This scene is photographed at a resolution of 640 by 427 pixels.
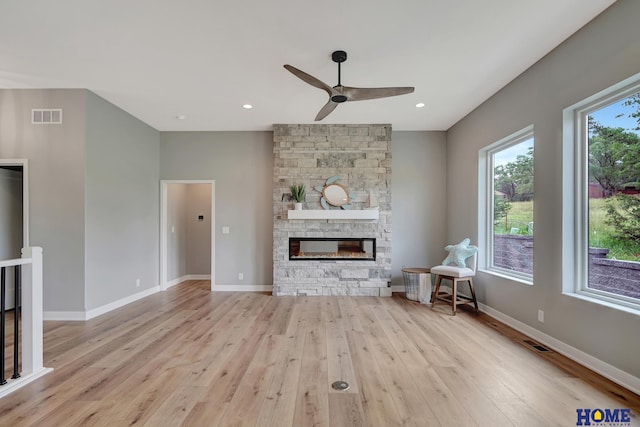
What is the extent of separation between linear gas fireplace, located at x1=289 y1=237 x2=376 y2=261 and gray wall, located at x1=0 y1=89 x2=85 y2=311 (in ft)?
9.51

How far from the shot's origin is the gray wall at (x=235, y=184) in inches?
203

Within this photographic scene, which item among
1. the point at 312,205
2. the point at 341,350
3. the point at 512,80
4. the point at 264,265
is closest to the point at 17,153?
the point at 264,265

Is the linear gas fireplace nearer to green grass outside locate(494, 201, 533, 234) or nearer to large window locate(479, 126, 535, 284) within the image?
large window locate(479, 126, 535, 284)

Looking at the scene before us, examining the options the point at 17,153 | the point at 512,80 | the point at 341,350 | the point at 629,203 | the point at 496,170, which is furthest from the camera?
the point at 496,170

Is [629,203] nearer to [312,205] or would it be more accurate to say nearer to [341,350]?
[341,350]

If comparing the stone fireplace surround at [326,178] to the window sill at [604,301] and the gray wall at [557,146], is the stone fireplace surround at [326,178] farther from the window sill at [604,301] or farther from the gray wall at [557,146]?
the window sill at [604,301]

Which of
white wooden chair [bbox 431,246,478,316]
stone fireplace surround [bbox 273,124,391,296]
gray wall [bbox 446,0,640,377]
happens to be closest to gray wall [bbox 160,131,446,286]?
stone fireplace surround [bbox 273,124,391,296]

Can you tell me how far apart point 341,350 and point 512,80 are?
3.52 m

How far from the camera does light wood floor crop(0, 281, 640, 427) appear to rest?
1.80 m

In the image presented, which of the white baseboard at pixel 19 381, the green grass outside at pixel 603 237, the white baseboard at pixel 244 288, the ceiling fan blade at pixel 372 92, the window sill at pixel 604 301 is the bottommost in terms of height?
the white baseboard at pixel 244 288

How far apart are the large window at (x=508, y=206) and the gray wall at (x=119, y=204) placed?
519 cm

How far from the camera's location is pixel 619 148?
2299 millimetres

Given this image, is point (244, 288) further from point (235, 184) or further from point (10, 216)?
point (10, 216)

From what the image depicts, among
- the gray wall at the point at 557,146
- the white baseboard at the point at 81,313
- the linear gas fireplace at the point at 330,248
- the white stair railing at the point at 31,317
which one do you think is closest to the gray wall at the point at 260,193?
the linear gas fireplace at the point at 330,248
